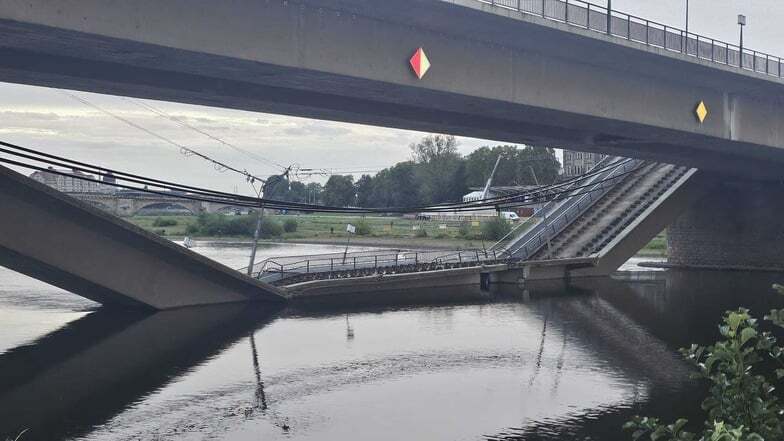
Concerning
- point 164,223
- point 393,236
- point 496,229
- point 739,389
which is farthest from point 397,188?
point 739,389

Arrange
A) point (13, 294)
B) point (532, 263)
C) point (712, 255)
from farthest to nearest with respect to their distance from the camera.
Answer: point (712, 255), point (532, 263), point (13, 294)

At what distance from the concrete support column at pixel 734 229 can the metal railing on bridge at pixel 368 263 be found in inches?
803

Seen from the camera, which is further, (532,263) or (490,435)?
(532,263)

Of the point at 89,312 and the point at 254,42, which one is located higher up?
the point at 254,42

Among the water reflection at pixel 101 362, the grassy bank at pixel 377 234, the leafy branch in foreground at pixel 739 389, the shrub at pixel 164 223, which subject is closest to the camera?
the leafy branch in foreground at pixel 739 389

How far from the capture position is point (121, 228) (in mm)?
32469

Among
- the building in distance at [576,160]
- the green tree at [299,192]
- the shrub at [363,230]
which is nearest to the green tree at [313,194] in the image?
the green tree at [299,192]

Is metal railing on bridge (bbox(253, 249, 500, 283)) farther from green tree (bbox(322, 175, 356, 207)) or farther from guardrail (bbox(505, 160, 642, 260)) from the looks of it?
green tree (bbox(322, 175, 356, 207))

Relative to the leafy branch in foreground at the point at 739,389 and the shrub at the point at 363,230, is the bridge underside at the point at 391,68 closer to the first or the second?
the leafy branch in foreground at the point at 739,389

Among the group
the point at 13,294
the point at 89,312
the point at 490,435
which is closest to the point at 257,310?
the point at 89,312

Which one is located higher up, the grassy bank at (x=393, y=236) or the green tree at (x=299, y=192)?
the green tree at (x=299, y=192)

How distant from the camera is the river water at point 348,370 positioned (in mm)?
19266

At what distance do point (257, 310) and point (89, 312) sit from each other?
266 inches

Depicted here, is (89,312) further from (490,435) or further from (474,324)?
(490,435)
